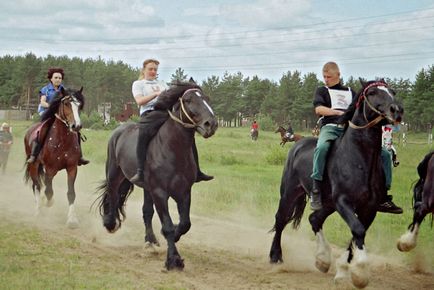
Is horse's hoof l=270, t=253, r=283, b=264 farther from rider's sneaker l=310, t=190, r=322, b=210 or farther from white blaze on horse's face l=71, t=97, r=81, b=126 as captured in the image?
white blaze on horse's face l=71, t=97, r=81, b=126

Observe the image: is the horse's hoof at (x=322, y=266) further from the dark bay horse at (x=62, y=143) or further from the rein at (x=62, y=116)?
the rein at (x=62, y=116)

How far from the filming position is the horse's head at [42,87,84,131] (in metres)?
12.4

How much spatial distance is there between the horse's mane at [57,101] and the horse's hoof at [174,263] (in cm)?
493

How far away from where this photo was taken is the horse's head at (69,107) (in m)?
12.4

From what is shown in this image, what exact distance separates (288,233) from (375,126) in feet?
17.1

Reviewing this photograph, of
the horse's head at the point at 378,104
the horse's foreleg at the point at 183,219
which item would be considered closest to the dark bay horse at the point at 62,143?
the horse's foreleg at the point at 183,219

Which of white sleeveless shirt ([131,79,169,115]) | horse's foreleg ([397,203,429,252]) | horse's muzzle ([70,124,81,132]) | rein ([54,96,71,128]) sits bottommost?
horse's foreleg ([397,203,429,252])

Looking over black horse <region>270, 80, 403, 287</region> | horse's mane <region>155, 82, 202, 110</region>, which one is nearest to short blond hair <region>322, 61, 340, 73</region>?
black horse <region>270, 80, 403, 287</region>

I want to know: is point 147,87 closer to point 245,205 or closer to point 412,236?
point 412,236

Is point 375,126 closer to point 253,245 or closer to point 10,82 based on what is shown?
point 253,245

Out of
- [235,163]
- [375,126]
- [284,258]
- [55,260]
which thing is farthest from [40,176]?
[235,163]

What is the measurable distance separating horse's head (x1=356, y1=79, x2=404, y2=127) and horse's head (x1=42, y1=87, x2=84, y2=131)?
627cm

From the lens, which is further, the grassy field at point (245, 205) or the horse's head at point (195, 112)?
the grassy field at point (245, 205)

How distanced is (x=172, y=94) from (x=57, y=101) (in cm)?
445
